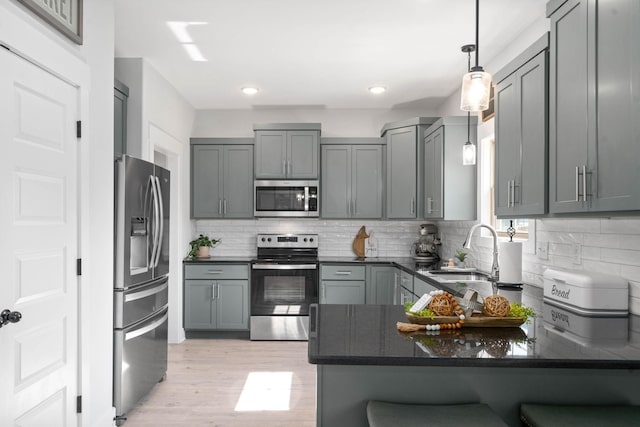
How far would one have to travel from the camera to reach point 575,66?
1.86m

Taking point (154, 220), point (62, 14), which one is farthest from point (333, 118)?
point (62, 14)

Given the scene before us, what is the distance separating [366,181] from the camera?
5180mm

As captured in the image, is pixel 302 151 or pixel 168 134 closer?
pixel 168 134

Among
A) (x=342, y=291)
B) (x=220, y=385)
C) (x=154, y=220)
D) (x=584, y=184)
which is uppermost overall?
(x=584, y=184)

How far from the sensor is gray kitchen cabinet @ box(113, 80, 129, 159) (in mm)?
3418

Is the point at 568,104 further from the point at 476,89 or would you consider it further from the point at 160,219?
the point at 160,219

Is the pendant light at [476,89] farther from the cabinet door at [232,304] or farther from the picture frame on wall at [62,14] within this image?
the cabinet door at [232,304]

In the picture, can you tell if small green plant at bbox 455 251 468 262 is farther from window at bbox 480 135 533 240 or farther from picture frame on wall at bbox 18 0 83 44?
picture frame on wall at bbox 18 0 83 44

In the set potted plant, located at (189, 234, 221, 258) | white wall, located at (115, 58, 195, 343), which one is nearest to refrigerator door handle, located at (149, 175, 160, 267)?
white wall, located at (115, 58, 195, 343)

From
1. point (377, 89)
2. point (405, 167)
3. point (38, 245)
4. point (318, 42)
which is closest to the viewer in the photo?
point (38, 245)

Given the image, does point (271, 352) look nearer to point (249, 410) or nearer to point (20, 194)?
point (249, 410)

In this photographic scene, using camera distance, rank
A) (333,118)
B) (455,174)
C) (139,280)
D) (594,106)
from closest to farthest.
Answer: (594,106) < (139,280) < (455,174) < (333,118)

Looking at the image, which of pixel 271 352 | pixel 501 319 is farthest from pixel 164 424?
pixel 501 319

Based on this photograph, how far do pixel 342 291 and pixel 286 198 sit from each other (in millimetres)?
1233
